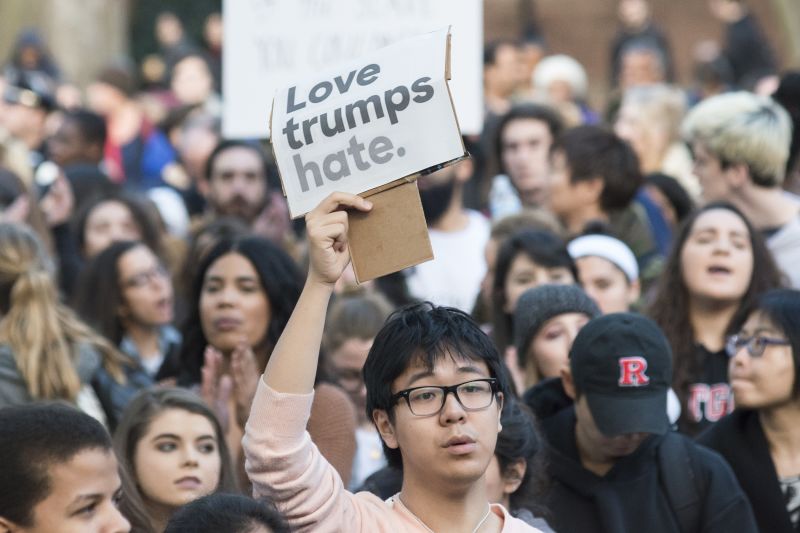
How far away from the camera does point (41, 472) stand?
4.37m

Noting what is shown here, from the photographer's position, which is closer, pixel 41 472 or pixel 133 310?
pixel 41 472

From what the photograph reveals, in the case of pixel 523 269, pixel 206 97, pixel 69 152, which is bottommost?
pixel 523 269

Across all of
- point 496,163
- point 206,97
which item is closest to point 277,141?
point 496,163

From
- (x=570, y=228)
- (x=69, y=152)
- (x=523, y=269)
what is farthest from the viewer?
(x=69, y=152)

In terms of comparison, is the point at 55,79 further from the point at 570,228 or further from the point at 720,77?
the point at 570,228

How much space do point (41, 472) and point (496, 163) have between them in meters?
6.66

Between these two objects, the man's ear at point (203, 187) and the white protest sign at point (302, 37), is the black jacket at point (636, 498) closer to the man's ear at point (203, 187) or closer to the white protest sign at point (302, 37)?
the white protest sign at point (302, 37)

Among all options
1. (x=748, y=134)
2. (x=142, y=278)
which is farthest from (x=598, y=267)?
(x=142, y=278)

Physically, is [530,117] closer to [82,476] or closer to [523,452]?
[523,452]

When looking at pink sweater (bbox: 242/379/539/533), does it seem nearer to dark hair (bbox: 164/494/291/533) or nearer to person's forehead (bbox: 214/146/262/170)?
dark hair (bbox: 164/494/291/533)

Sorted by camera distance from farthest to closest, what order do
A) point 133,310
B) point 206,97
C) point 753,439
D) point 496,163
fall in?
point 206,97 < point 496,163 < point 133,310 < point 753,439

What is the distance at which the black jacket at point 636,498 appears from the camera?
17.3 ft

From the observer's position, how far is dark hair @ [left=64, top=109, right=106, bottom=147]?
39.3ft

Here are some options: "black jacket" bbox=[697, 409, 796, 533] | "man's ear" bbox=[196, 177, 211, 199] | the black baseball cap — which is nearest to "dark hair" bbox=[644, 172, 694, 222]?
"man's ear" bbox=[196, 177, 211, 199]
